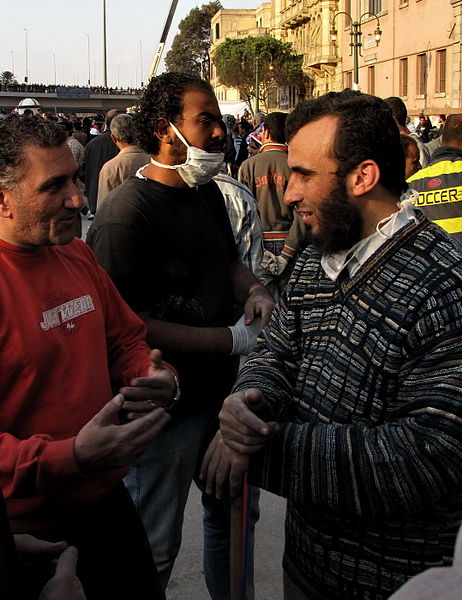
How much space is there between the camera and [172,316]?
8.82ft

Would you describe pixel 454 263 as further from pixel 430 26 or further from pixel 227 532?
pixel 430 26

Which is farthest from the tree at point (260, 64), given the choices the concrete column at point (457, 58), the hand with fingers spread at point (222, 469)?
the hand with fingers spread at point (222, 469)

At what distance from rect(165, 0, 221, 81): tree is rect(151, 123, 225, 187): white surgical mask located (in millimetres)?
93128

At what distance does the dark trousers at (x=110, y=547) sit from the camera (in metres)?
2.14

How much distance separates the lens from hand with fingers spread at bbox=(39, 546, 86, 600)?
154cm

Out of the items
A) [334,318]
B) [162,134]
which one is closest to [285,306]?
[334,318]

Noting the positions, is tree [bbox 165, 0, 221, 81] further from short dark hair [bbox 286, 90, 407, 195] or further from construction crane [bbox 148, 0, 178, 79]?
short dark hair [bbox 286, 90, 407, 195]

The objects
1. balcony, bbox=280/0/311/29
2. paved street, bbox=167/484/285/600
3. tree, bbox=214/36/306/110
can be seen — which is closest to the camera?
paved street, bbox=167/484/285/600

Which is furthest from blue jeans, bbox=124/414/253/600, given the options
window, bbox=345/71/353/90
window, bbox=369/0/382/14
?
window, bbox=345/71/353/90

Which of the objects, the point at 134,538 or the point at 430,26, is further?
the point at 430,26

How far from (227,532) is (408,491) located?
4.81ft

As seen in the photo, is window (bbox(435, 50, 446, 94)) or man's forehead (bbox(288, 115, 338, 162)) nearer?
man's forehead (bbox(288, 115, 338, 162))

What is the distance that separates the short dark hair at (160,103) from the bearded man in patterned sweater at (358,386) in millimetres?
938

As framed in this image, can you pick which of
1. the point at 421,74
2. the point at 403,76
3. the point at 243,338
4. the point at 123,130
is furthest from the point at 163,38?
the point at 403,76
